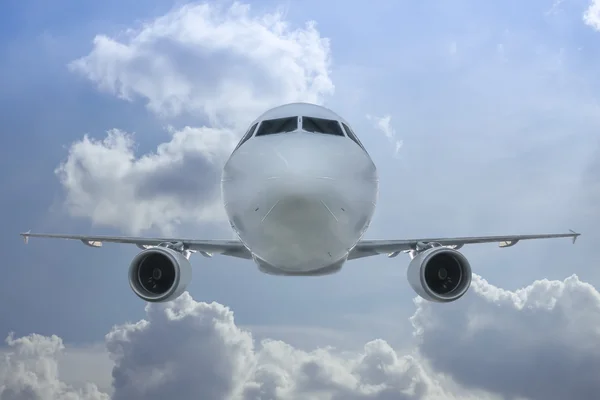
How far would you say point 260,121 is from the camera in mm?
12773

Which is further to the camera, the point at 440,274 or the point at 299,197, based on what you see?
the point at 440,274

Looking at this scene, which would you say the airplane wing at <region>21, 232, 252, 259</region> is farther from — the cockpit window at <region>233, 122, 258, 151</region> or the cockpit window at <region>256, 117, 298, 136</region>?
the cockpit window at <region>256, 117, 298, 136</region>

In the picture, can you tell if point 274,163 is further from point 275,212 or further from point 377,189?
point 377,189

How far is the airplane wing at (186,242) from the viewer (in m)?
17.7

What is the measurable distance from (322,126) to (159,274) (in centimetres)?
769

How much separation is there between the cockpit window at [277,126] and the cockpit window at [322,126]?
9.4 inches

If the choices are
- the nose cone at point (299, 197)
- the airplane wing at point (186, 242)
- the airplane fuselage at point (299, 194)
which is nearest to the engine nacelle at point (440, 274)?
the airplane fuselage at point (299, 194)

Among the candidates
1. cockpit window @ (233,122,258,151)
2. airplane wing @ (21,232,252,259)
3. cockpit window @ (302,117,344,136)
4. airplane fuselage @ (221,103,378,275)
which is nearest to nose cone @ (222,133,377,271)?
airplane fuselage @ (221,103,378,275)

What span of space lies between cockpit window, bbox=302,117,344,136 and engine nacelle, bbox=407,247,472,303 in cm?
581

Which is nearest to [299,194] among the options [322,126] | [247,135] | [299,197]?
[299,197]

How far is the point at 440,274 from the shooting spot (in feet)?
54.5

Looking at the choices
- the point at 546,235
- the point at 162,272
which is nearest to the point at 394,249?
the point at 546,235

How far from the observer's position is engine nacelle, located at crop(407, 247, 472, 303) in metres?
15.8

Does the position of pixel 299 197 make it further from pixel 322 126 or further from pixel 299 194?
pixel 322 126
